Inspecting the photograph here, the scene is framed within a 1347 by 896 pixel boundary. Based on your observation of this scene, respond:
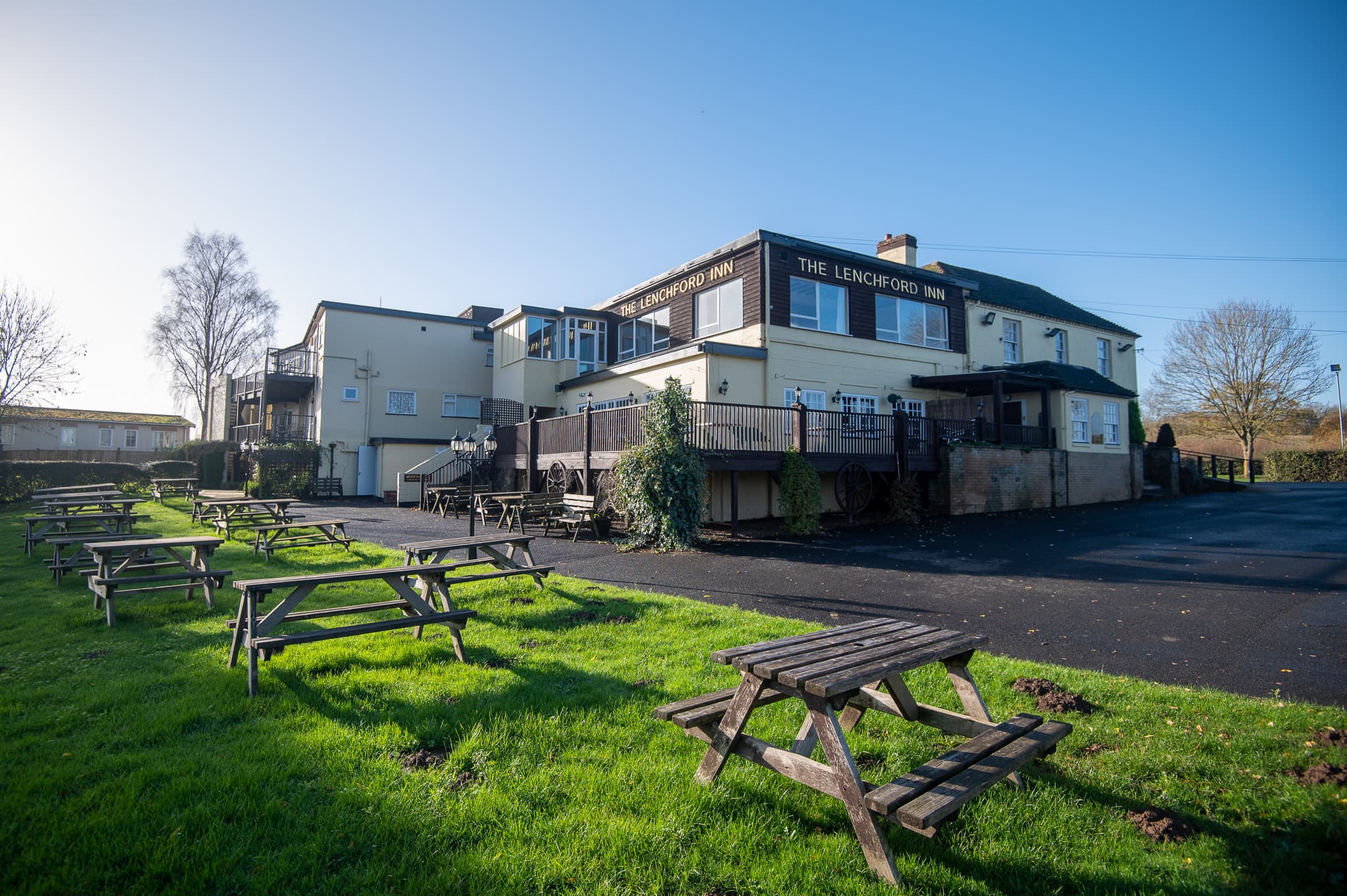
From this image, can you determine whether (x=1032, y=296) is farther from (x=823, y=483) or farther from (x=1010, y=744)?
(x=1010, y=744)

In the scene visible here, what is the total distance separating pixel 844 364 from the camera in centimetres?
2056

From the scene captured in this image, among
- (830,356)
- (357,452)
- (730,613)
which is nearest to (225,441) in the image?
(357,452)

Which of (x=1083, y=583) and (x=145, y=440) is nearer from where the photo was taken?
(x=1083, y=583)

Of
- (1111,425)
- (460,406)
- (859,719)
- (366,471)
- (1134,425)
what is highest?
(460,406)

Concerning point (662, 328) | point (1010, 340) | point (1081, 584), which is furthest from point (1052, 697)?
point (1010, 340)

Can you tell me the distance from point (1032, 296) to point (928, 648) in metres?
31.2

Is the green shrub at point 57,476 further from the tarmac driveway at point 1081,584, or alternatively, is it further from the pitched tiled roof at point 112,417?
the pitched tiled roof at point 112,417

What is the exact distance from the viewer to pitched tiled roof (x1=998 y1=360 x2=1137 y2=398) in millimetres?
23516

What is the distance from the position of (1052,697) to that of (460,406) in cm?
3021

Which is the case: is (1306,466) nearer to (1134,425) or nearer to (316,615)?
(1134,425)

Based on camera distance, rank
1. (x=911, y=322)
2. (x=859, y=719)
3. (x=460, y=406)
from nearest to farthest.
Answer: (x=859, y=719) → (x=911, y=322) → (x=460, y=406)

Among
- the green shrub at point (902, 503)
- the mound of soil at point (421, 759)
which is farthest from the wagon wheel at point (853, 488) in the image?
the mound of soil at point (421, 759)

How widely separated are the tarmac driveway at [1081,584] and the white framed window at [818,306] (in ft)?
23.1

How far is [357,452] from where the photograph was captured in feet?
93.8
